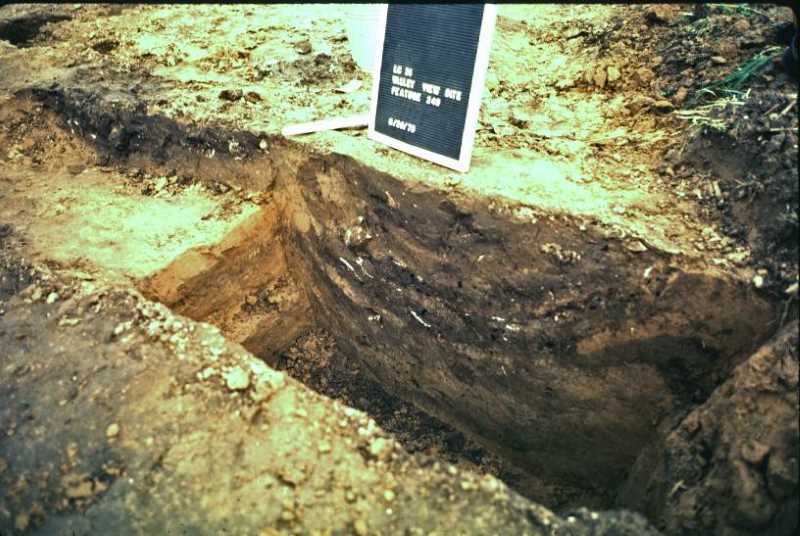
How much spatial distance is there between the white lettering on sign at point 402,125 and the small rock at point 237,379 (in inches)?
53.8

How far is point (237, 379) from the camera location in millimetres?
2123

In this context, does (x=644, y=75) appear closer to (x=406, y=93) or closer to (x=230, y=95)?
(x=406, y=93)

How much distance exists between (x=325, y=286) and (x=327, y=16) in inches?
94.2

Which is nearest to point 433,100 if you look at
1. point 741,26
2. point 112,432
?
point 741,26

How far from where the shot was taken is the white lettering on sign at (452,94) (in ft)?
7.88

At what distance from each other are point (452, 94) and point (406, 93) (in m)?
0.28

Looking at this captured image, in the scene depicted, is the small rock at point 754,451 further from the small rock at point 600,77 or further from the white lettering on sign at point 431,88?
the small rock at point 600,77

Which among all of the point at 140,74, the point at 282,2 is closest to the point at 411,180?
the point at 140,74

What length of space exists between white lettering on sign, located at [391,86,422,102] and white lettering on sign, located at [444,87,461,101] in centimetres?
16

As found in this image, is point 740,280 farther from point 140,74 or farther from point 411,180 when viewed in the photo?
point 140,74

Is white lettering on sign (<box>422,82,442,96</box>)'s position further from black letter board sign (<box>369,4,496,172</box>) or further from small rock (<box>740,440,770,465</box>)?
small rock (<box>740,440,770,465</box>)

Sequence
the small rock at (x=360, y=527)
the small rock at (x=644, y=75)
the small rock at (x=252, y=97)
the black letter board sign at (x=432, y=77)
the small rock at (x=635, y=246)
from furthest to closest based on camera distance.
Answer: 1. the small rock at (x=252, y=97)
2. the small rock at (x=644, y=75)
3. the black letter board sign at (x=432, y=77)
4. the small rock at (x=635, y=246)
5. the small rock at (x=360, y=527)

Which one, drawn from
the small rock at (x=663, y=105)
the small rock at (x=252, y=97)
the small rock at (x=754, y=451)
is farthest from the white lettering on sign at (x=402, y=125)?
the small rock at (x=754, y=451)

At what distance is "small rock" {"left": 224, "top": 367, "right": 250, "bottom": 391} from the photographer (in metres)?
2.11
